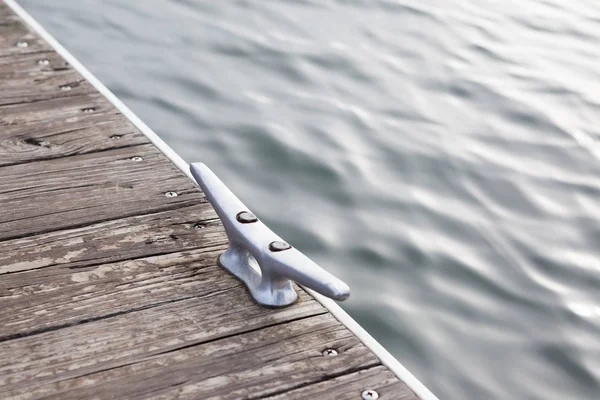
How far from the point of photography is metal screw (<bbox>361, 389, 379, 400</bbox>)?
1604 mm

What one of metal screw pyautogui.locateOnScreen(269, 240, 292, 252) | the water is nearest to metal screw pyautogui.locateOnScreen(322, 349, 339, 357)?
metal screw pyautogui.locateOnScreen(269, 240, 292, 252)

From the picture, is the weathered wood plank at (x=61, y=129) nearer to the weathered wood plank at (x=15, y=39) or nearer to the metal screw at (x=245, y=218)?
the weathered wood plank at (x=15, y=39)

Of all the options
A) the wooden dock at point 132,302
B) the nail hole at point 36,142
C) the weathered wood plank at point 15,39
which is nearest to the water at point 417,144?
the weathered wood plank at point 15,39

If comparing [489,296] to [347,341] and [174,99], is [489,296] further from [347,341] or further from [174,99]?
[174,99]

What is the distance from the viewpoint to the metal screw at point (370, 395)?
5.26 feet

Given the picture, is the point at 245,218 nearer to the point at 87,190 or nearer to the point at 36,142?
the point at 87,190

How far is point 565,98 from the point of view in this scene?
175 inches

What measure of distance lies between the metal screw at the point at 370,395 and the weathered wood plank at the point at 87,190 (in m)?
0.79

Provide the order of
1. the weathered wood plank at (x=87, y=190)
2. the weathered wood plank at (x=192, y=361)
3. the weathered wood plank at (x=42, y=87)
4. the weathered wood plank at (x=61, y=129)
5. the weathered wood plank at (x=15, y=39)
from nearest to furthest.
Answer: the weathered wood plank at (x=192, y=361), the weathered wood plank at (x=87, y=190), the weathered wood plank at (x=61, y=129), the weathered wood plank at (x=42, y=87), the weathered wood plank at (x=15, y=39)

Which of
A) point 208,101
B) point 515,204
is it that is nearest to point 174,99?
point 208,101

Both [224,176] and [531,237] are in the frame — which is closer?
[531,237]

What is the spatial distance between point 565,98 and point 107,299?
10.6 feet

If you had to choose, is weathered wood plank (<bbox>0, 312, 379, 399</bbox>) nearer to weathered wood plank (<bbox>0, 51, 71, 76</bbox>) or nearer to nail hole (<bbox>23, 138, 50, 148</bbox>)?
nail hole (<bbox>23, 138, 50, 148</bbox>)

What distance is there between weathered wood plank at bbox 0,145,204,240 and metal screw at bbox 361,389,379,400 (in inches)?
31.2
